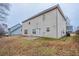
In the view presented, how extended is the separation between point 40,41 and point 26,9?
0.37m

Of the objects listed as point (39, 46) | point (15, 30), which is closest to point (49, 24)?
point (39, 46)

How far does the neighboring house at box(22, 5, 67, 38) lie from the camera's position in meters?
2.73

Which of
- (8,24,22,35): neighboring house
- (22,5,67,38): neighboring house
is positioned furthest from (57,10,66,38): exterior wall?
(8,24,22,35): neighboring house

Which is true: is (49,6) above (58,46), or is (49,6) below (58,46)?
above

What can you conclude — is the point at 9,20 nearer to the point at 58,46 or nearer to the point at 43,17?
the point at 43,17

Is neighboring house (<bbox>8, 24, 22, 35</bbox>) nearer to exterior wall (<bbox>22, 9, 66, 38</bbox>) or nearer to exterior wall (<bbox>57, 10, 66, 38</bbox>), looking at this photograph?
exterior wall (<bbox>22, 9, 66, 38</bbox>)

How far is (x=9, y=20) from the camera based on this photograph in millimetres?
2746

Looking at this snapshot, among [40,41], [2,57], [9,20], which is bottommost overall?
[2,57]

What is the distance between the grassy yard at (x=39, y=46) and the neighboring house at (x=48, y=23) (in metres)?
0.07

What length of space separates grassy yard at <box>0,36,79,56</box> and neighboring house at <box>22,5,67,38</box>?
65mm

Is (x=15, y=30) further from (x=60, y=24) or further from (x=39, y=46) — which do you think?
(x=60, y=24)

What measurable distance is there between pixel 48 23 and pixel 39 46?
264 millimetres

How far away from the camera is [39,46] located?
275 cm

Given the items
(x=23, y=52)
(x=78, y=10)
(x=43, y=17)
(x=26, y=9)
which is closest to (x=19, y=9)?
(x=26, y=9)
